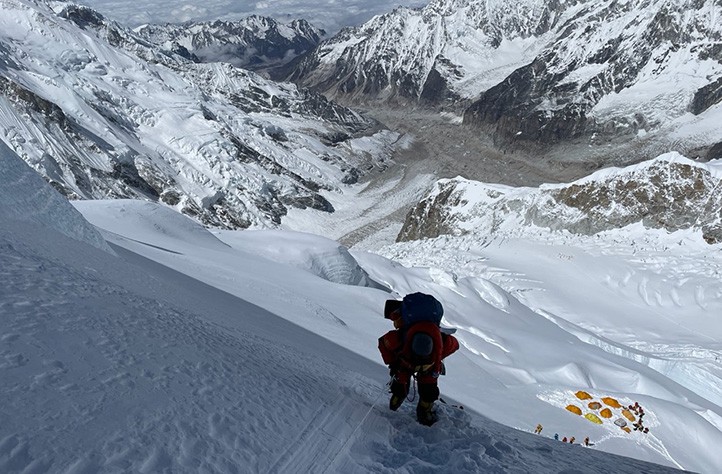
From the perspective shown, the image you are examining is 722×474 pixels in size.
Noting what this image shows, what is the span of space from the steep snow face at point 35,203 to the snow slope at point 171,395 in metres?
0.09

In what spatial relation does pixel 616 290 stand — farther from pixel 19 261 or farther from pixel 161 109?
pixel 161 109

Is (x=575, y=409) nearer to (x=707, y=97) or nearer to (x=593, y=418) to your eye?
(x=593, y=418)

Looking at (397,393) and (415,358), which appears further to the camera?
(397,393)

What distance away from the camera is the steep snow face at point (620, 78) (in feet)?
486

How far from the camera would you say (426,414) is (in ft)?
18.8

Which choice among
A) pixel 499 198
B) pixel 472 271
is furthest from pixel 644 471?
pixel 499 198

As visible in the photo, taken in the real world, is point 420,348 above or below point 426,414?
above

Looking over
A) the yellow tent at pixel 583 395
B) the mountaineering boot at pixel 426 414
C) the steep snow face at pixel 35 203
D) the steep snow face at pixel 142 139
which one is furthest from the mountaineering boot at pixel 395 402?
the steep snow face at pixel 142 139

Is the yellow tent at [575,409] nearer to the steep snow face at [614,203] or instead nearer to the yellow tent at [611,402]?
the yellow tent at [611,402]

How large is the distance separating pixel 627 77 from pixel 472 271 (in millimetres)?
141241

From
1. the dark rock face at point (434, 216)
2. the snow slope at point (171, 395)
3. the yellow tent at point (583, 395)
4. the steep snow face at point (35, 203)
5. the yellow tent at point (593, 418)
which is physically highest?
the dark rock face at point (434, 216)

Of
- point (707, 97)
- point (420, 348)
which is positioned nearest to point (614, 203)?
point (420, 348)

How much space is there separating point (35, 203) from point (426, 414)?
7.30 metres

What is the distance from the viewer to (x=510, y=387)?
14.3 m
